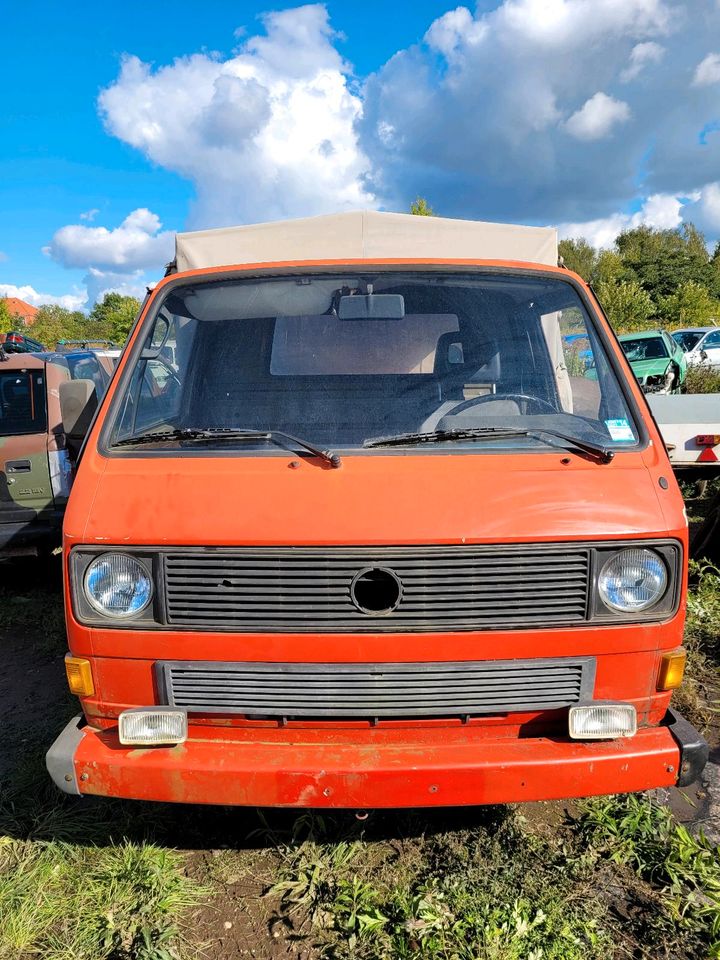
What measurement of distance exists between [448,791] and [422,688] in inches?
12.6

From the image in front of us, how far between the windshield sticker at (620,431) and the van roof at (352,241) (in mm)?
1411

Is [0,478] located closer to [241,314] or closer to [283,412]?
[241,314]

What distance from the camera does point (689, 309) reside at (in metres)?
33.8

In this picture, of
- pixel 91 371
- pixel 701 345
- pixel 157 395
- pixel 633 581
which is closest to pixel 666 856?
pixel 633 581

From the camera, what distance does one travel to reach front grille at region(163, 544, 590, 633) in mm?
2154

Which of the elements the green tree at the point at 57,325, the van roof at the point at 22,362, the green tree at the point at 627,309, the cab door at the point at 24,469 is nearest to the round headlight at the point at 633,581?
the cab door at the point at 24,469

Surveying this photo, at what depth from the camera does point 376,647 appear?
219cm

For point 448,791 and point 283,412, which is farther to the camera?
point 283,412

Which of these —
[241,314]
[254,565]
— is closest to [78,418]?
[241,314]

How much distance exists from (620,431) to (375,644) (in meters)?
1.23

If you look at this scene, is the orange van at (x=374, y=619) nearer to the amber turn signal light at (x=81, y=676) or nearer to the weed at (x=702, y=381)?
the amber turn signal light at (x=81, y=676)

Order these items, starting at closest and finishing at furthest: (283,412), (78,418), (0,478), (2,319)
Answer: (283,412) < (78,418) < (0,478) < (2,319)

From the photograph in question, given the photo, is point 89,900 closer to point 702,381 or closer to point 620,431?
point 620,431

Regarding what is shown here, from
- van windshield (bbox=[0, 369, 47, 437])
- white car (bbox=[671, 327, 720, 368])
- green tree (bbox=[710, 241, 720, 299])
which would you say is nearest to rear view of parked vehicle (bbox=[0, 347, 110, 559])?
van windshield (bbox=[0, 369, 47, 437])
